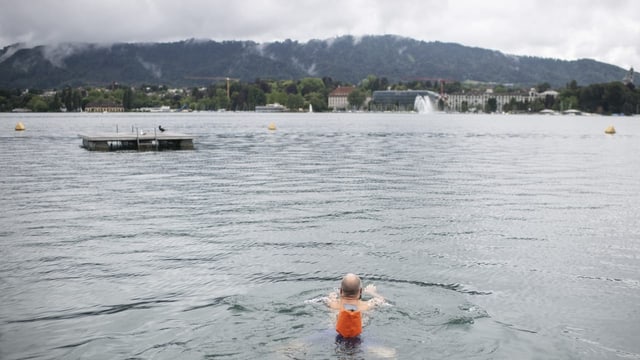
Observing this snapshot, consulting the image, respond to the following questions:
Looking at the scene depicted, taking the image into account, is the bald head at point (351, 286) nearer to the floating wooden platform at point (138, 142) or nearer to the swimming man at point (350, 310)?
the swimming man at point (350, 310)

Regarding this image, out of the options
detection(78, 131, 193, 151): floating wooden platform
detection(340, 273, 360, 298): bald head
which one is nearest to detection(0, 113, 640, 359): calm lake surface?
detection(340, 273, 360, 298): bald head

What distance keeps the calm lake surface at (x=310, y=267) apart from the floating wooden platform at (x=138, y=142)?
26105 millimetres

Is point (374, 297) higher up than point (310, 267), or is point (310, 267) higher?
point (374, 297)

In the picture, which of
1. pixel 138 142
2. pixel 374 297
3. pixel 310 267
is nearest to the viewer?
pixel 374 297

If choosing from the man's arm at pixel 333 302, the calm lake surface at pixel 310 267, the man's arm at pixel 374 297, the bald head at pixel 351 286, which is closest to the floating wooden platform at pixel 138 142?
the calm lake surface at pixel 310 267

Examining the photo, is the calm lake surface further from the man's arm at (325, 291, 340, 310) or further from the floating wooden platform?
the floating wooden platform

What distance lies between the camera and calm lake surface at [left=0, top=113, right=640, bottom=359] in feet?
39.5

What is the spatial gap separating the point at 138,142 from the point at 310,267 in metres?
50.4

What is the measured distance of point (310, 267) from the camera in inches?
681

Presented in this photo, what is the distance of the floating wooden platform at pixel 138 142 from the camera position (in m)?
62.9

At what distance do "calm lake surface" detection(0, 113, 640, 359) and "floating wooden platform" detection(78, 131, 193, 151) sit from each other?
26105 millimetres

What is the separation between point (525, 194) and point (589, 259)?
14.1 metres

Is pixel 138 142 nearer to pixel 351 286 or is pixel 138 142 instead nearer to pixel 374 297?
pixel 374 297

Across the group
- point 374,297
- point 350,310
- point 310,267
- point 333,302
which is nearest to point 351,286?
point 350,310
